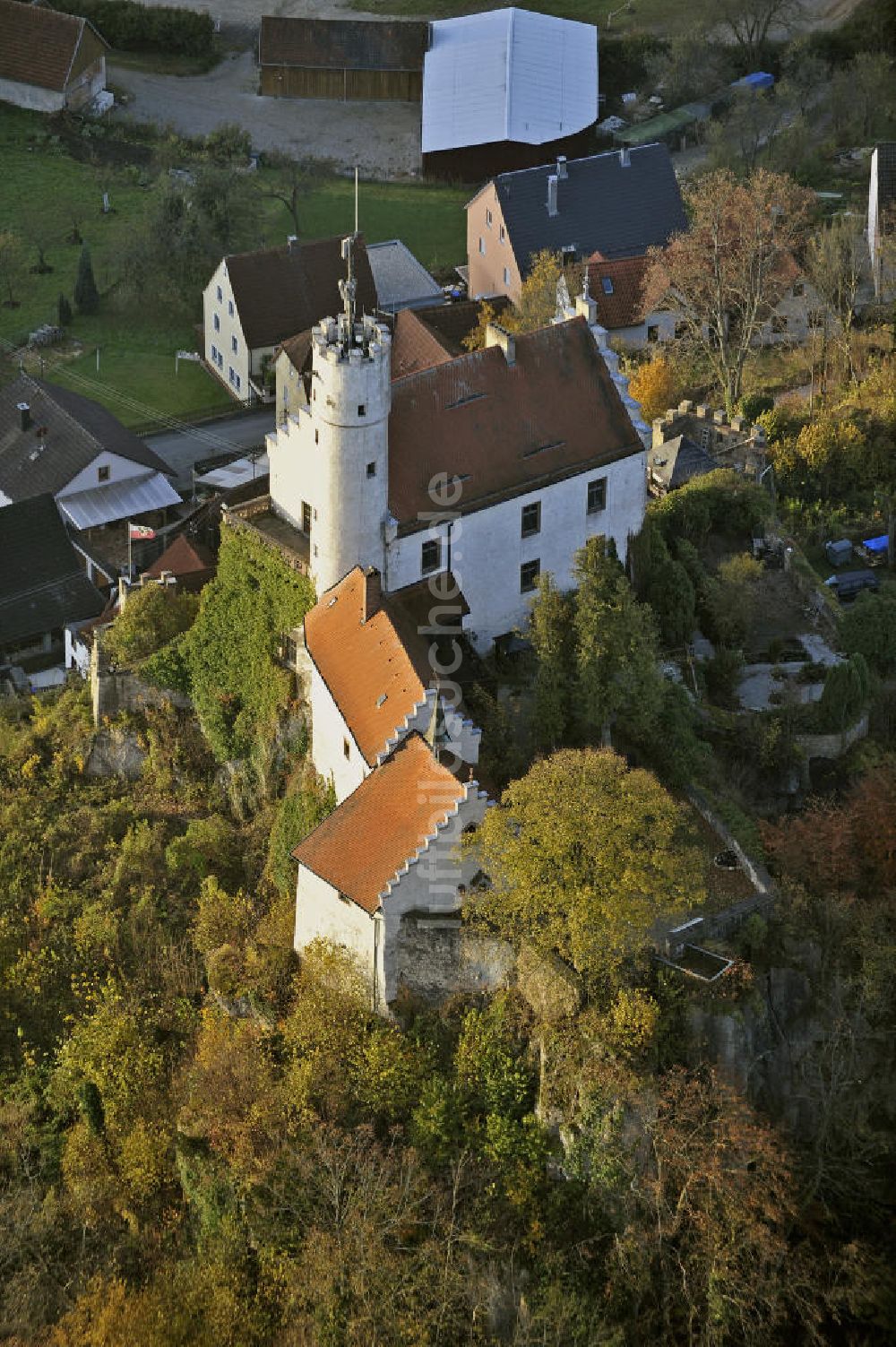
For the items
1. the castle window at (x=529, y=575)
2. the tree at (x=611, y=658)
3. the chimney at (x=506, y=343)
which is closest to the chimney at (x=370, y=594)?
the tree at (x=611, y=658)

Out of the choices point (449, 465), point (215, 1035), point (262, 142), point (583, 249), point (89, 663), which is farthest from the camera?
point (262, 142)

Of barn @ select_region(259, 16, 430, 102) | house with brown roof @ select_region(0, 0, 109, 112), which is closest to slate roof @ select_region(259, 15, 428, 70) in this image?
barn @ select_region(259, 16, 430, 102)

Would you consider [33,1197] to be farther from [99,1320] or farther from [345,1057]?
[345,1057]

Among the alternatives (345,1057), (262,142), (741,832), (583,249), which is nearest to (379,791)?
(345,1057)

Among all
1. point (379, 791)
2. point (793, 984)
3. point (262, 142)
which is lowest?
point (262, 142)

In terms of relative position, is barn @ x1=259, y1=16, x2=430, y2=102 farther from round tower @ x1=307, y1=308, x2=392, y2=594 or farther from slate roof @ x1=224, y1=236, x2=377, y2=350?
round tower @ x1=307, y1=308, x2=392, y2=594

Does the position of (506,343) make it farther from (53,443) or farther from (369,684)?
(53,443)
